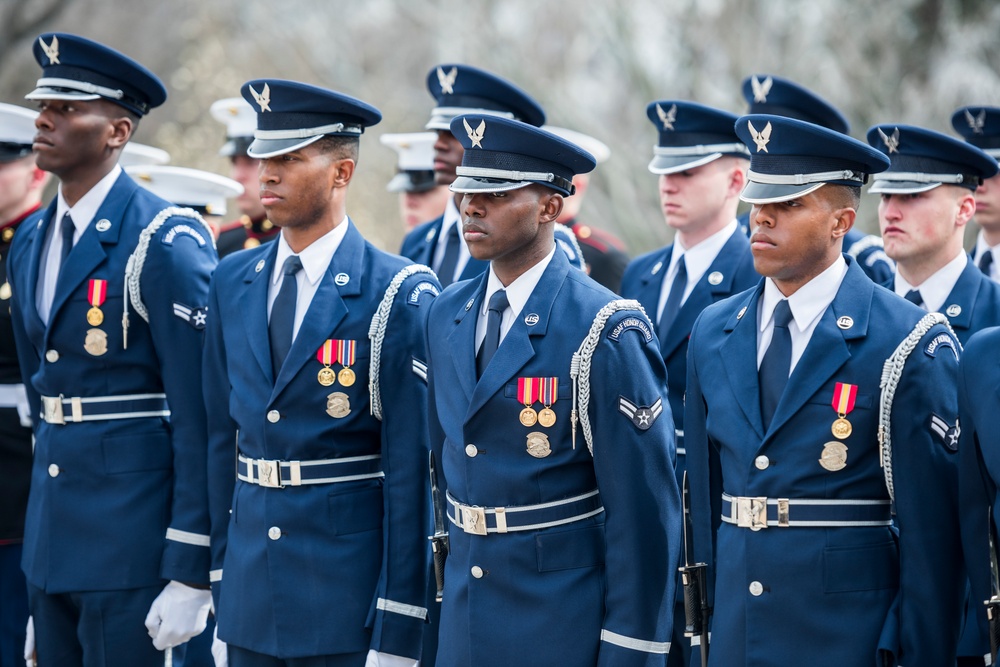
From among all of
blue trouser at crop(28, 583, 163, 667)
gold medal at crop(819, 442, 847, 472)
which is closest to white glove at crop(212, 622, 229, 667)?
blue trouser at crop(28, 583, 163, 667)

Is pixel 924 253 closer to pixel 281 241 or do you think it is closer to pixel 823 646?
pixel 823 646

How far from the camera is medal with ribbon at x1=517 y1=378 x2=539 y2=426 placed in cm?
385

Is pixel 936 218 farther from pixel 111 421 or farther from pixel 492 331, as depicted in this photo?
pixel 111 421

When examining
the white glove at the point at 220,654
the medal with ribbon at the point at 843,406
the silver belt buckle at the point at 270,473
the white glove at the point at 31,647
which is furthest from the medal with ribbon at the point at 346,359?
the white glove at the point at 31,647

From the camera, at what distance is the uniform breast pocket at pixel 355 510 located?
4.34 meters

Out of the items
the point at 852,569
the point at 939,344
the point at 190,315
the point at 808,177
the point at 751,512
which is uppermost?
the point at 808,177

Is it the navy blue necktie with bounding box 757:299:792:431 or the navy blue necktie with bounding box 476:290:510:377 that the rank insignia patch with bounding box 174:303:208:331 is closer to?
the navy blue necktie with bounding box 476:290:510:377

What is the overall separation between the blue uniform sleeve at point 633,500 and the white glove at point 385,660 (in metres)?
0.72

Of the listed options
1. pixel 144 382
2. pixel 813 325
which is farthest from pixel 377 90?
pixel 813 325

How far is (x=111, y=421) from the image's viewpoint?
4895 mm

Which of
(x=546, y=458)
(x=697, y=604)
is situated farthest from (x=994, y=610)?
(x=546, y=458)

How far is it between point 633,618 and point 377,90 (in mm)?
16208

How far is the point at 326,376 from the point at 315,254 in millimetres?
425

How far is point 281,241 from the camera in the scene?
4.59m
